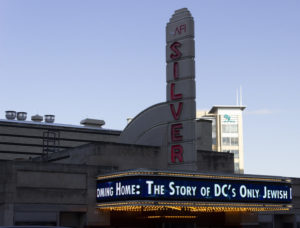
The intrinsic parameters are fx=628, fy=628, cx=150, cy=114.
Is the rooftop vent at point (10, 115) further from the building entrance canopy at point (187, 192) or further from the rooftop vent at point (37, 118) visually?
the building entrance canopy at point (187, 192)

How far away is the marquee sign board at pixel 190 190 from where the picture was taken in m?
30.4

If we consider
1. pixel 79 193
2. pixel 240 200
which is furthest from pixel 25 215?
pixel 240 200

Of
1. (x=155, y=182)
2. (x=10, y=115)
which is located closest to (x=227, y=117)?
(x=10, y=115)

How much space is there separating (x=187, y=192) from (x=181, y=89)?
6.03m

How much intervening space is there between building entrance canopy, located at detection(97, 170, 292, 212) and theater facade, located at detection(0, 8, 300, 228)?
1.9 inches

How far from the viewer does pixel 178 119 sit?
3491 cm

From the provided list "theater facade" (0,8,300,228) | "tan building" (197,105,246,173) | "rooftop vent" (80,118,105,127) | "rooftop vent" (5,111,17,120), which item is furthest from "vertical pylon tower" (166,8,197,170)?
"tan building" (197,105,246,173)

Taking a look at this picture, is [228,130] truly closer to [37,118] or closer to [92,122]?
[92,122]

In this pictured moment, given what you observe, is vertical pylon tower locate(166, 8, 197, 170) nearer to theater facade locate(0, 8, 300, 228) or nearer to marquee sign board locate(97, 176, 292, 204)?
theater facade locate(0, 8, 300, 228)

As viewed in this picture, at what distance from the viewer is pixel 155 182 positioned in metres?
30.6

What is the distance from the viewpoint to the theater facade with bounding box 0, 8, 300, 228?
30.9 m

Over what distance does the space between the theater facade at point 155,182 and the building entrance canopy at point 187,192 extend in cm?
5

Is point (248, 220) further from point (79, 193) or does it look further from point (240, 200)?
point (79, 193)

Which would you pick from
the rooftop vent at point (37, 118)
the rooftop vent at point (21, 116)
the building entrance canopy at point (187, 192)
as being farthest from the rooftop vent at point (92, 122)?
the building entrance canopy at point (187, 192)
